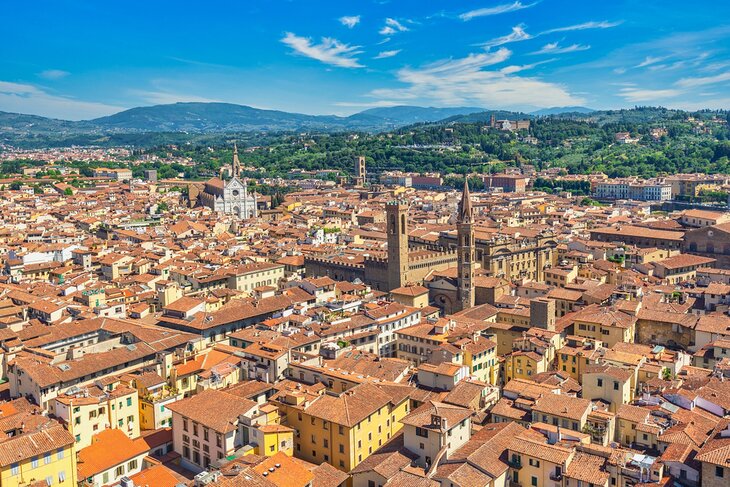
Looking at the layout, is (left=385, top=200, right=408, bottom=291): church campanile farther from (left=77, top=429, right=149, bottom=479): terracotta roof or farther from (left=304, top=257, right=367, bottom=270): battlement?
(left=77, top=429, right=149, bottom=479): terracotta roof

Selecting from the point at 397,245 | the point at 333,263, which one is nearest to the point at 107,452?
the point at 397,245

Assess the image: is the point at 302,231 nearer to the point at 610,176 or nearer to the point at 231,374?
the point at 231,374

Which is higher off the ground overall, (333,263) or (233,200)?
(233,200)

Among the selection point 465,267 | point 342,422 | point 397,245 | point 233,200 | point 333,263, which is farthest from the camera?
point 233,200

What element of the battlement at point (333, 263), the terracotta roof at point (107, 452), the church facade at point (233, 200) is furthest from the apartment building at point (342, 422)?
the church facade at point (233, 200)

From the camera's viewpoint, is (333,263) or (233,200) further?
(233,200)

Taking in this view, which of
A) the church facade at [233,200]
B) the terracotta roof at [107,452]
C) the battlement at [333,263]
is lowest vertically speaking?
the terracotta roof at [107,452]

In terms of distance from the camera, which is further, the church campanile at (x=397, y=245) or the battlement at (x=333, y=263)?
the battlement at (x=333, y=263)

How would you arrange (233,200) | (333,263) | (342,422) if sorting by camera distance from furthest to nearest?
(233,200), (333,263), (342,422)

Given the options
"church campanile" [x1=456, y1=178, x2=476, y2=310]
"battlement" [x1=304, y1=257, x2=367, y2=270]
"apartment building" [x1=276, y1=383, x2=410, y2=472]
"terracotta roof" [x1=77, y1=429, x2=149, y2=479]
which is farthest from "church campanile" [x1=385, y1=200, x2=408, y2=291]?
"terracotta roof" [x1=77, y1=429, x2=149, y2=479]

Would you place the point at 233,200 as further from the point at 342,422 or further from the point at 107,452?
the point at 342,422

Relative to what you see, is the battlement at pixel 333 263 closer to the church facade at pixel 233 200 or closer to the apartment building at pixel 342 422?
the apartment building at pixel 342 422
